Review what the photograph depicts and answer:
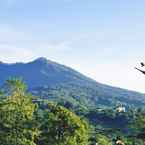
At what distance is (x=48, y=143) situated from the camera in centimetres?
8488

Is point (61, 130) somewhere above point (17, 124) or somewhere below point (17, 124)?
below

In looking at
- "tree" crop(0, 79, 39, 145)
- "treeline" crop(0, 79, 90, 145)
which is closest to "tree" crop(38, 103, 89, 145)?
"treeline" crop(0, 79, 90, 145)

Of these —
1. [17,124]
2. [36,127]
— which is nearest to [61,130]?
[36,127]

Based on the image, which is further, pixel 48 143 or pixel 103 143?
pixel 103 143

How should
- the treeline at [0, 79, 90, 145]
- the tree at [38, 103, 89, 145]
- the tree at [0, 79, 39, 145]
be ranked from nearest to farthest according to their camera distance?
the tree at [38, 103, 89, 145]
the treeline at [0, 79, 90, 145]
the tree at [0, 79, 39, 145]

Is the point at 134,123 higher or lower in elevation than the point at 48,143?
higher

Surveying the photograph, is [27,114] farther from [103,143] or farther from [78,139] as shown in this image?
[103,143]

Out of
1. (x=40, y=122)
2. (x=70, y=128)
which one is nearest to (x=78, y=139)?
(x=70, y=128)

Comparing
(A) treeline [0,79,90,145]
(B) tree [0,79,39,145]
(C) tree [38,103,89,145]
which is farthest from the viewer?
(B) tree [0,79,39,145]

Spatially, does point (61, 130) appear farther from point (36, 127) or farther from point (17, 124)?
point (17, 124)

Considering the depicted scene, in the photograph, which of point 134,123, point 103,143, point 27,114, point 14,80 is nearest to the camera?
point 134,123

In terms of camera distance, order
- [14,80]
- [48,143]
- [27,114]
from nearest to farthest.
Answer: [48,143], [27,114], [14,80]

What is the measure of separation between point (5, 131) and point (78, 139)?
12.4m

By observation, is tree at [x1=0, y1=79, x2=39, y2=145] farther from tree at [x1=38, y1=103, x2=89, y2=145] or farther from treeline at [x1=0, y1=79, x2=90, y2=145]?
tree at [x1=38, y1=103, x2=89, y2=145]
